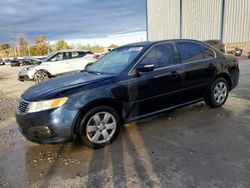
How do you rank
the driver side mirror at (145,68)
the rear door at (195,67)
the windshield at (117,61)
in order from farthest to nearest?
the rear door at (195,67) < the windshield at (117,61) < the driver side mirror at (145,68)

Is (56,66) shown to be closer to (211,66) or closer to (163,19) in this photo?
(211,66)

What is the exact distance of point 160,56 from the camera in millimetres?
4953

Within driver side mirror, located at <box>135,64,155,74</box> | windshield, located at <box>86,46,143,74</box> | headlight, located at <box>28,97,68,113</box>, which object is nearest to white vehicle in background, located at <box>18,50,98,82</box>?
windshield, located at <box>86,46,143,74</box>

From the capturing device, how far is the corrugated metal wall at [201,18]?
2995cm

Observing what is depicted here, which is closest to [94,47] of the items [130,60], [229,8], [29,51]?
[29,51]

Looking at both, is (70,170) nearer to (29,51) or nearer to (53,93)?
(53,93)

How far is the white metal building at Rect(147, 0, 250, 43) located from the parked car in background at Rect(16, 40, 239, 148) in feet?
81.7

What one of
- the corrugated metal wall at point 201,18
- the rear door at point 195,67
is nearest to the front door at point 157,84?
the rear door at point 195,67

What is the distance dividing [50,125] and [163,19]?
34359mm

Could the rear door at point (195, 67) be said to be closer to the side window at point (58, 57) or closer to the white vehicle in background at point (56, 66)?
the white vehicle in background at point (56, 66)

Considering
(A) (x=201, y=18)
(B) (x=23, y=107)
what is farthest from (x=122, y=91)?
(A) (x=201, y=18)

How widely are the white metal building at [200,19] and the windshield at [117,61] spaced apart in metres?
26.1

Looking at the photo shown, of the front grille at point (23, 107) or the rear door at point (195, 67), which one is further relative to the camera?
the rear door at point (195, 67)

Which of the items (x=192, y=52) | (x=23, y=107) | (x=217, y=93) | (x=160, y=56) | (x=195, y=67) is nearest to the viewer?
(x=23, y=107)
